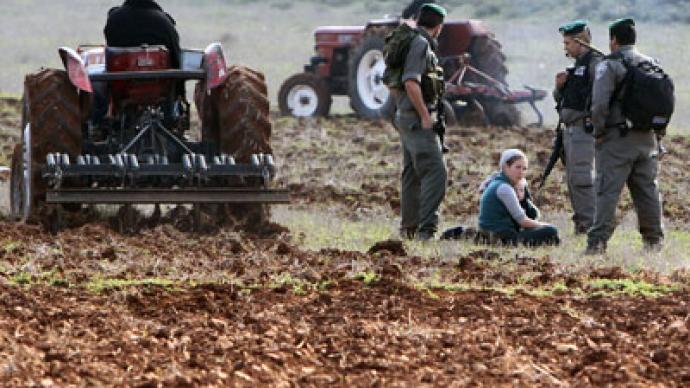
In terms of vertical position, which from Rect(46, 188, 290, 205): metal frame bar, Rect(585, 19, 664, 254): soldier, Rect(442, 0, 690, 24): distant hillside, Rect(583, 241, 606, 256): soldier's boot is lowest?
Rect(583, 241, 606, 256): soldier's boot

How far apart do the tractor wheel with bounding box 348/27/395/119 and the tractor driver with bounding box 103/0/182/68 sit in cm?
1119

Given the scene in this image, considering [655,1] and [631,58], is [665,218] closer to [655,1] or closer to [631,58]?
[631,58]

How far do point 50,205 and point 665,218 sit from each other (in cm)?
592

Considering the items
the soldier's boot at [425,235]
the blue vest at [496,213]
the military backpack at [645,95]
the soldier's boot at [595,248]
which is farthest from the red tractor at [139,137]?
the military backpack at [645,95]

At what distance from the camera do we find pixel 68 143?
11992 millimetres

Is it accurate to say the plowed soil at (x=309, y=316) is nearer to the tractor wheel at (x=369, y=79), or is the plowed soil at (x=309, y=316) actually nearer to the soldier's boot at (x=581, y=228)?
the soldier's boot at (x=581, y=228)

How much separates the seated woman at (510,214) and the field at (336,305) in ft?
0.68

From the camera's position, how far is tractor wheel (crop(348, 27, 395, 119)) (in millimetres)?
23625

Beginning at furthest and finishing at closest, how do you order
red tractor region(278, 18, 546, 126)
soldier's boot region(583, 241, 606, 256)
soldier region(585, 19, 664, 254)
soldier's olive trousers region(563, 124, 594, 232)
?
1. red tractor region(278, 18, 546, 126)
2. soldier's olive trousers region(563, 124, 594, 232)
3. soldier's boot region(583, 241, 606, 256)
4. soldier region(585, 19, 664, 254)

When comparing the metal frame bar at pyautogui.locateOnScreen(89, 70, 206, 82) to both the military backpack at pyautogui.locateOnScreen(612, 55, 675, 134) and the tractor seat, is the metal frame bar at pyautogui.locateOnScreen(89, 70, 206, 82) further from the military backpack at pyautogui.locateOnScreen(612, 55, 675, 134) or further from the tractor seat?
the military backpack at pyautogui.locateOnScreen(612, 55, 675, 134)

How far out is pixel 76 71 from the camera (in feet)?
38.9

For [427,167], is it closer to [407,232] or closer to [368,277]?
[407,232]

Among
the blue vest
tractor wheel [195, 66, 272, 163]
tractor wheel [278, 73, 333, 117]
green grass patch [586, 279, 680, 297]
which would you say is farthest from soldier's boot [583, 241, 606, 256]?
tractor wheel [278, 73, 333, 117]

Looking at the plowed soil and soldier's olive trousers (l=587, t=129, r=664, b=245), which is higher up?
soldier's olive trousers (l=587, t=129, r=664, b=245)
